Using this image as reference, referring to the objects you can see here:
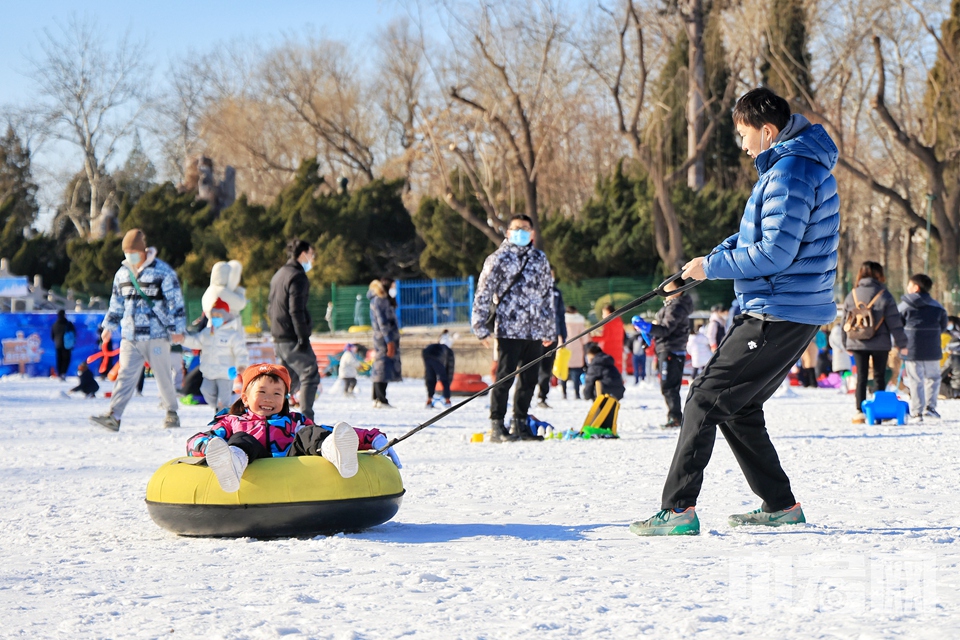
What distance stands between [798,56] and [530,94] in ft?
40.1

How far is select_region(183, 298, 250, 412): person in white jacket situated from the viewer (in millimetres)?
11570

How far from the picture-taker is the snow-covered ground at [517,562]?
3436 millimetres

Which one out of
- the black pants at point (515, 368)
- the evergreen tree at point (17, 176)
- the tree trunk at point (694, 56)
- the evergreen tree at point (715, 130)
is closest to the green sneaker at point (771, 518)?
the black pants at point (515, 368)

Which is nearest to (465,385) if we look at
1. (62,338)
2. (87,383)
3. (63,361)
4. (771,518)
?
(87,383)

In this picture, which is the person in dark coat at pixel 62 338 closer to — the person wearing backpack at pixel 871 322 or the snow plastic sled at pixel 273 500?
the person wearing backpack at pixel 871 322

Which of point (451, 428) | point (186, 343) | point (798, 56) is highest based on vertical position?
point (798, 56)

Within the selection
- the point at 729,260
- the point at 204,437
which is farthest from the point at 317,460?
the point at 729,260

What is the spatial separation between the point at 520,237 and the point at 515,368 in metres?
1.11

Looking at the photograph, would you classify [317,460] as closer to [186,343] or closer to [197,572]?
[197,572]

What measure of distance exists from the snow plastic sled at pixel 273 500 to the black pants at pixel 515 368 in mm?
4585

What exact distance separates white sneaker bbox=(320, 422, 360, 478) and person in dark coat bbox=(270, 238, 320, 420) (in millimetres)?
5230

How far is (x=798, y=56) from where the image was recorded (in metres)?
38.3

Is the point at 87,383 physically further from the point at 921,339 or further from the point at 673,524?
the point at 673,524

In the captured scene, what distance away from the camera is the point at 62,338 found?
20625mm
